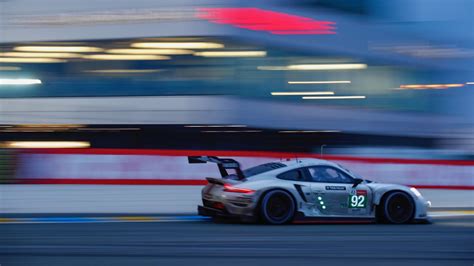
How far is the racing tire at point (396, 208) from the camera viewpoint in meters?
10.9

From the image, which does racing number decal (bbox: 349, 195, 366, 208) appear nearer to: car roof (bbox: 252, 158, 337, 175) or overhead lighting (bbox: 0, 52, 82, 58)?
car roof (bbox: 252, 158, 337, 175)

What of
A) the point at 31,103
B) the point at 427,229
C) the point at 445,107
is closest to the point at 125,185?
the point at 427,229

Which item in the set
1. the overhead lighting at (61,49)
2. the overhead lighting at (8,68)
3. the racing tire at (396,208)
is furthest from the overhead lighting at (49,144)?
the racing tire at (396,208)

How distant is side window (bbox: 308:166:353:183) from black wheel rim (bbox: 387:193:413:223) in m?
0.78

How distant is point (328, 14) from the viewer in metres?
27.5

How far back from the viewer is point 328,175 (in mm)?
10930

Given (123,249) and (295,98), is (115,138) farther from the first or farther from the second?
(123,249)

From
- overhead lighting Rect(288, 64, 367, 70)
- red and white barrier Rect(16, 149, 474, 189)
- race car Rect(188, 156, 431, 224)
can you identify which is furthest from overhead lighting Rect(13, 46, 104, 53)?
race car Rect(188, 156, 431, 224)

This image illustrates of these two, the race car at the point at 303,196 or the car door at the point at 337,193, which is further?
the car door at the point at 337,193

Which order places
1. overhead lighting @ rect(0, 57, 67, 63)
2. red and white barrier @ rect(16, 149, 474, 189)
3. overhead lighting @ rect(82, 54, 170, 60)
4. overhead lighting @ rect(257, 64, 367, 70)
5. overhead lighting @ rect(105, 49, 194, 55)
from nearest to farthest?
red and white barrier @ rect(16, 149, 474, 189), overhead lighting @ rect(105, 49, 194, 55), overhead lighting @ rect(82, 54, 170, 60), overhead lighting @ rect(0, 57, 67, 63), overhead lighting @ rect(257, 64, 367, 70)

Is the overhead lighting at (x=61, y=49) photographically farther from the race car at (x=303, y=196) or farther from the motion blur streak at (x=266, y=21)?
the race car at (x=303, y=196)

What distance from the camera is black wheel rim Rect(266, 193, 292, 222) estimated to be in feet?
34.4

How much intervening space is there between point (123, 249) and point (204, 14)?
693 inches

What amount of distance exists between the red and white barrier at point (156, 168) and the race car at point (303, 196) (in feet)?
11.1
